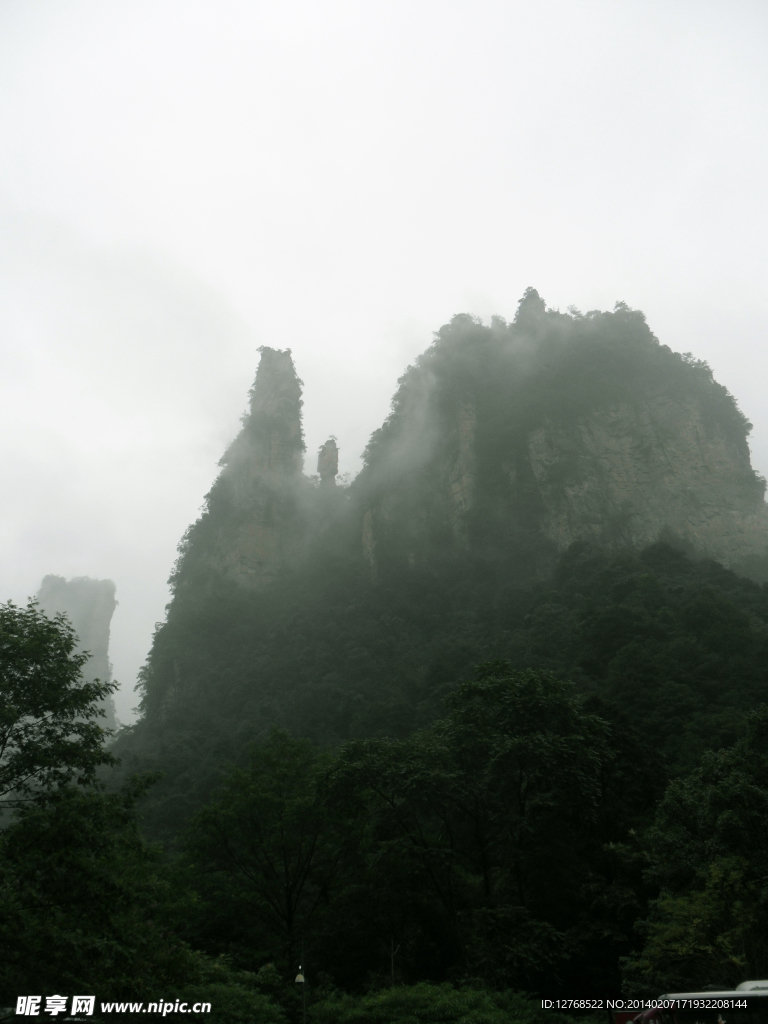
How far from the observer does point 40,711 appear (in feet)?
34.8

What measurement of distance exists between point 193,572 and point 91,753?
5912 centimetres

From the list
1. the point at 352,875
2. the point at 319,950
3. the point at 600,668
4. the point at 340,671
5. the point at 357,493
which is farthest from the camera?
the point at 357,493

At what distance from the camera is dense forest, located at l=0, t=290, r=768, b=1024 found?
10.5m

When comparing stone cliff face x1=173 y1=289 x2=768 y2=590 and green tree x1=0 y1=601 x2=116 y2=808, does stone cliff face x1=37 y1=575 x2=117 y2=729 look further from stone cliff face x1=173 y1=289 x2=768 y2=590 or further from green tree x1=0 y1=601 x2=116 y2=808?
green tree x1=0 y1=601 x2=116 y2=808

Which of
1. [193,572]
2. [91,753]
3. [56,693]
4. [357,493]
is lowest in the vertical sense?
[91,753]

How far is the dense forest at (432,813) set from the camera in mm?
10453

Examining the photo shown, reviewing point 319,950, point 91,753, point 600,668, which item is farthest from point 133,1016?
point 600,668

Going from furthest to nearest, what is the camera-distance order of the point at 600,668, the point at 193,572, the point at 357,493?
the point at 357,493 → the point at 193,572 → the point at 600,668

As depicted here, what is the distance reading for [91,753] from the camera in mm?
10664

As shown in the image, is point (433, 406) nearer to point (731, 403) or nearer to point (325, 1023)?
point (731, 403)

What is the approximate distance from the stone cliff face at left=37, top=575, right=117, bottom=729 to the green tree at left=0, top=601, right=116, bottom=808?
352ft

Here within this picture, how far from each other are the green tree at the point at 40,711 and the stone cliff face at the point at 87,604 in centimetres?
10715

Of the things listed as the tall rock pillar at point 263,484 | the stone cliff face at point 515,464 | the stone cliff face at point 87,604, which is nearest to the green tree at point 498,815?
the stone cliff face at point 515,464

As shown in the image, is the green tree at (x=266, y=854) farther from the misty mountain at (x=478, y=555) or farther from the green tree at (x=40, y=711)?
the misty mountain at (x=478, y=555)
